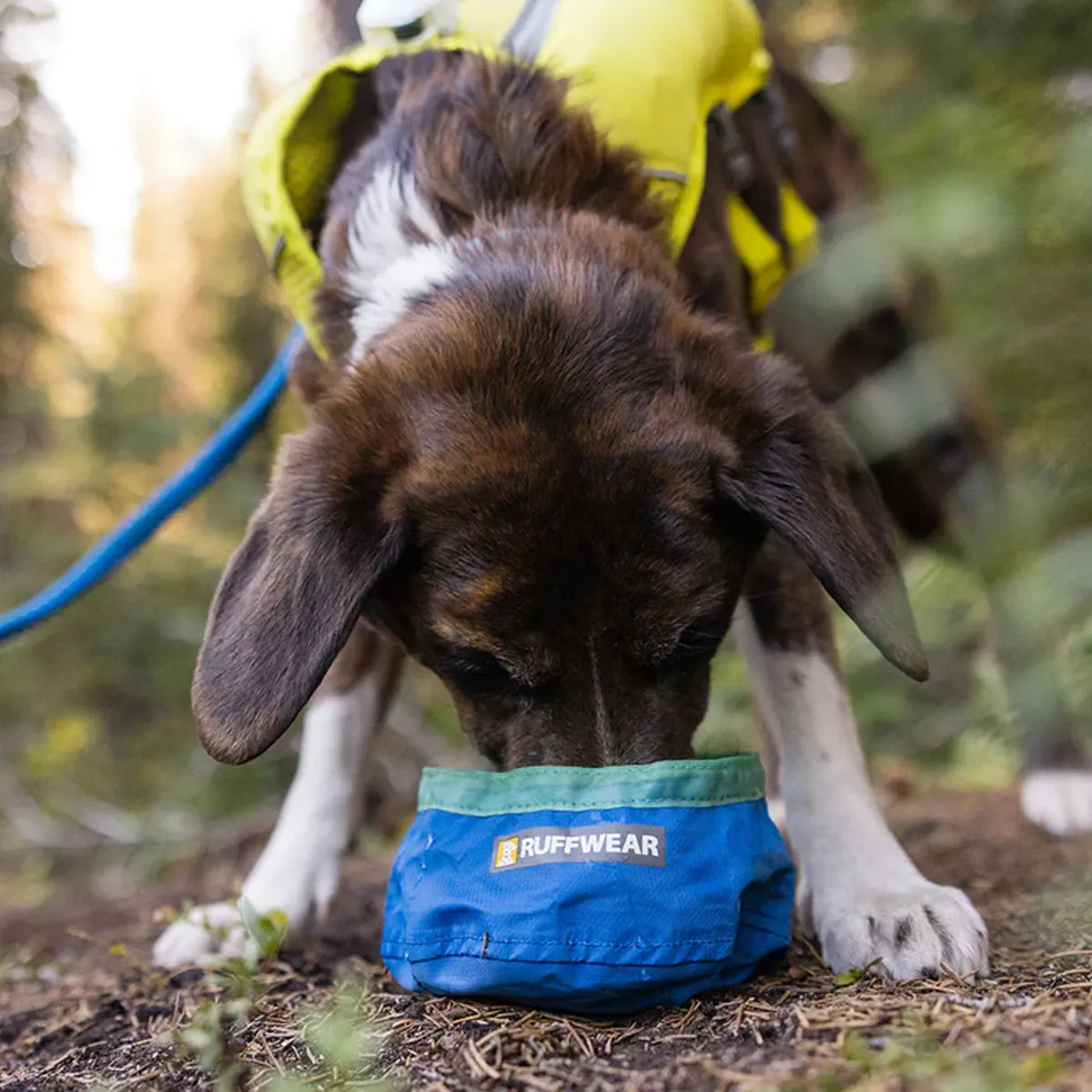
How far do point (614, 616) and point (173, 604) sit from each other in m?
3.94

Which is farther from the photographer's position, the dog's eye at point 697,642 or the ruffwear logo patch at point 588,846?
the dog's eye at point 697,642

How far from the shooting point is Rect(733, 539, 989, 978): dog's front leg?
216 centimetres

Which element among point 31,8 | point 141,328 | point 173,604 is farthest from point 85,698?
point 31,8

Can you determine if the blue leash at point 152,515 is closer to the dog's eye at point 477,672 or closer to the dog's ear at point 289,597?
the dog's ear at point 289,597

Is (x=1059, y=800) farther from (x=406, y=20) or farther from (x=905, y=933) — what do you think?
(x=406, y=20)

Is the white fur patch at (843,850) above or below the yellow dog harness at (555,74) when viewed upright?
below

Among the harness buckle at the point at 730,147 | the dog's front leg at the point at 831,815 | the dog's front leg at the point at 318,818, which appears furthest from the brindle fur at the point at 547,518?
the harness buckle at the point at 730,147

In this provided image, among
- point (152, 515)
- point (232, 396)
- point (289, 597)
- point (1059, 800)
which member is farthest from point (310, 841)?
point (232, 396)

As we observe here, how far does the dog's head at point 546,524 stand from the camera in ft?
7.14

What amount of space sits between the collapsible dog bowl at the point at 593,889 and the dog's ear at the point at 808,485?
361 millimetres

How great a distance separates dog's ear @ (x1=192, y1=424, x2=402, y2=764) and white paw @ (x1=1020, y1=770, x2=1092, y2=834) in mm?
2345

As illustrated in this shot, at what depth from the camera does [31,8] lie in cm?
673

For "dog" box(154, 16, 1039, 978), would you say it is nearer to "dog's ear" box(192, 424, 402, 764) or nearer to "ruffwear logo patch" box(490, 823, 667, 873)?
"dog's ear" box(192, 424, 402, 764)

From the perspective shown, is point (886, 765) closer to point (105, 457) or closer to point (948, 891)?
point (948, 891)
